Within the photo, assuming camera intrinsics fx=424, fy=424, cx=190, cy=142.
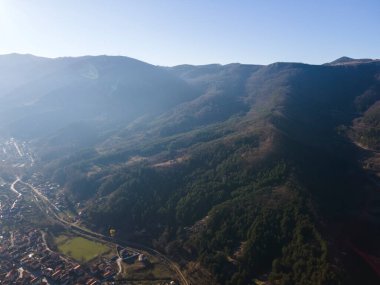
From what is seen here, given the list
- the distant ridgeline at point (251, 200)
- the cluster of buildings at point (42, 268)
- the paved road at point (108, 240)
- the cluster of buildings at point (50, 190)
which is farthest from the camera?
the cluster of buildings at point (50, 190)

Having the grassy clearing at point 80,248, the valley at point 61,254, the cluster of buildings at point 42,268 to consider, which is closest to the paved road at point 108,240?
the valley at point 61,254

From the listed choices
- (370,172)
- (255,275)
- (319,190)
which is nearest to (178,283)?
(255,275)

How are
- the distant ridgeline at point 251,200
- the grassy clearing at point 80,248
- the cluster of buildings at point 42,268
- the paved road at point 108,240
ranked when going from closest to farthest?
the distant ridgeline at point 251,200, the cluster of buildings at point 42,268, the paved road at point 108,240, the grassy clearing at point 80,248

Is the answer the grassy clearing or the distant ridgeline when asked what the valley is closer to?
the grassy clearing

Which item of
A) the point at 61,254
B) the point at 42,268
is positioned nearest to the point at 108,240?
the point at 61,254

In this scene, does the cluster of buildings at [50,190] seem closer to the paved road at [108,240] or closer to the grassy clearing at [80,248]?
the paved road at [108,240]

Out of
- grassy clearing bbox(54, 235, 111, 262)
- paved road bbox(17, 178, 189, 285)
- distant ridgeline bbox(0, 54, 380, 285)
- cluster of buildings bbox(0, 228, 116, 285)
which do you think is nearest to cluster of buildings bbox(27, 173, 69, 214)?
paved road bbox(17, 178, 189, 285)

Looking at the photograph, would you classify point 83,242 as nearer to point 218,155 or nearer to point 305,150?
point 218,155
